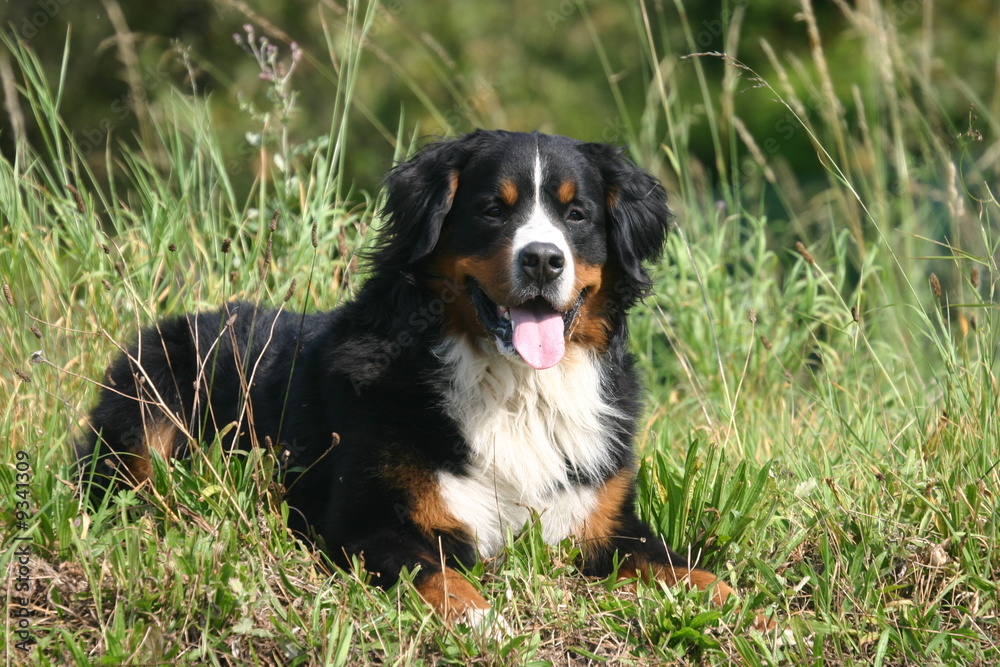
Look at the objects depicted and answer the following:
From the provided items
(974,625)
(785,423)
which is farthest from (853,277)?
(974,625)

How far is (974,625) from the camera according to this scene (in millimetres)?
2996

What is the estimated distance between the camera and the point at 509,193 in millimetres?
3443

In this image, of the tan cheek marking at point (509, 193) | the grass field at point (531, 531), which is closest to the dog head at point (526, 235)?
the tan cheek marking at point (509, 193)

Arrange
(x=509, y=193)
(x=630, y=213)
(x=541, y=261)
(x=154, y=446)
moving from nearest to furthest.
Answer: (x=541, y=261), (x=509, y=193), (x=630, y=213), (x=154, y=446)

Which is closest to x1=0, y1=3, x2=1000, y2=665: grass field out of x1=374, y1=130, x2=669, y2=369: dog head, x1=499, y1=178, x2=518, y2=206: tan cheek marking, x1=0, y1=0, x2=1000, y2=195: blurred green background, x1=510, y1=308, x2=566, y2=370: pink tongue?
x1=374, y1=130, x2=669, y2=369: dog head

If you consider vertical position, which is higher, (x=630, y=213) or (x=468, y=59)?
(x=630, y=213)

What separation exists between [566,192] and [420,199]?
20.5 inches

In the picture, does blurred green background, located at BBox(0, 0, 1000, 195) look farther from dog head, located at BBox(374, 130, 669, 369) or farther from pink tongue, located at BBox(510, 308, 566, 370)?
pink tongue, located at BBox(510, 308, 566, 370)

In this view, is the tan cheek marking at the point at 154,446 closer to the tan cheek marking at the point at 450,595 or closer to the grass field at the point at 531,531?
the grass field at the point at 531,531

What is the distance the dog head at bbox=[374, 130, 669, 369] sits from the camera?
3342mm

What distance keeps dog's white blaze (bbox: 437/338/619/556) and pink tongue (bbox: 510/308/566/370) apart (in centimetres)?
16

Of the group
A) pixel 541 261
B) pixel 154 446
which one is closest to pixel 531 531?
pixel 541 261

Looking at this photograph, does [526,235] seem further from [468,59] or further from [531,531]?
[468,59]

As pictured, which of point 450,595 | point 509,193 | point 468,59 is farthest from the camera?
point 468,59
